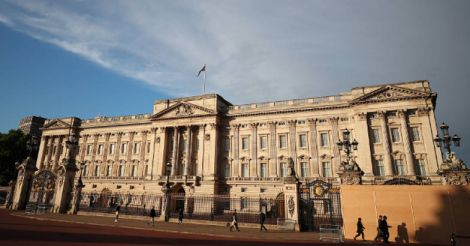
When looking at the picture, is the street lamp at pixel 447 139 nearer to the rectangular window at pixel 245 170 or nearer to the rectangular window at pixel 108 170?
the rectangular window at pixel 245 170

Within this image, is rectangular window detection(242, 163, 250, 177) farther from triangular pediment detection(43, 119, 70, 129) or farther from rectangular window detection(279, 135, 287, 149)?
triangular pediment detection(43, 119, 70, 129)

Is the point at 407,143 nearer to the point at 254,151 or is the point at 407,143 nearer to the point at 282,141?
the point at 282,141

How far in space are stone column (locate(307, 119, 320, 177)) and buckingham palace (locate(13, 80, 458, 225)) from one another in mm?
145

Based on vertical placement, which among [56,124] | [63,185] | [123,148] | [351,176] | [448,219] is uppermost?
[56,124]

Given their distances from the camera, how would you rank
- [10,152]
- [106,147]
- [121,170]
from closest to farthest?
[121,170], [106,147], [10,152]

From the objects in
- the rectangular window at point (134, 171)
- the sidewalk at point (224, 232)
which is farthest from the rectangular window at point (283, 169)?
the rectangular window at point (134, 171)

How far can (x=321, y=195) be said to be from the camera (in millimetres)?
20062

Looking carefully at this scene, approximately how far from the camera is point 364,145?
1561 inches

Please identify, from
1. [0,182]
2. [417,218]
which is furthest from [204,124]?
[0,182]

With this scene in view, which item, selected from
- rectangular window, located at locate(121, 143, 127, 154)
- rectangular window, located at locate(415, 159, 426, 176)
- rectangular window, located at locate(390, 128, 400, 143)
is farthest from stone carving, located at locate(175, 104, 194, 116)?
rectangular window, located at locate(415, 159, 426, 176)

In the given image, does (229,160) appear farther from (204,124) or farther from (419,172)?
(419,172)

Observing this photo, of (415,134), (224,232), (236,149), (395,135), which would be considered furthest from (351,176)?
(236,149)

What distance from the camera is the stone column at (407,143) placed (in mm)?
36909

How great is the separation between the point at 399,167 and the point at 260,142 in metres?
20.1
